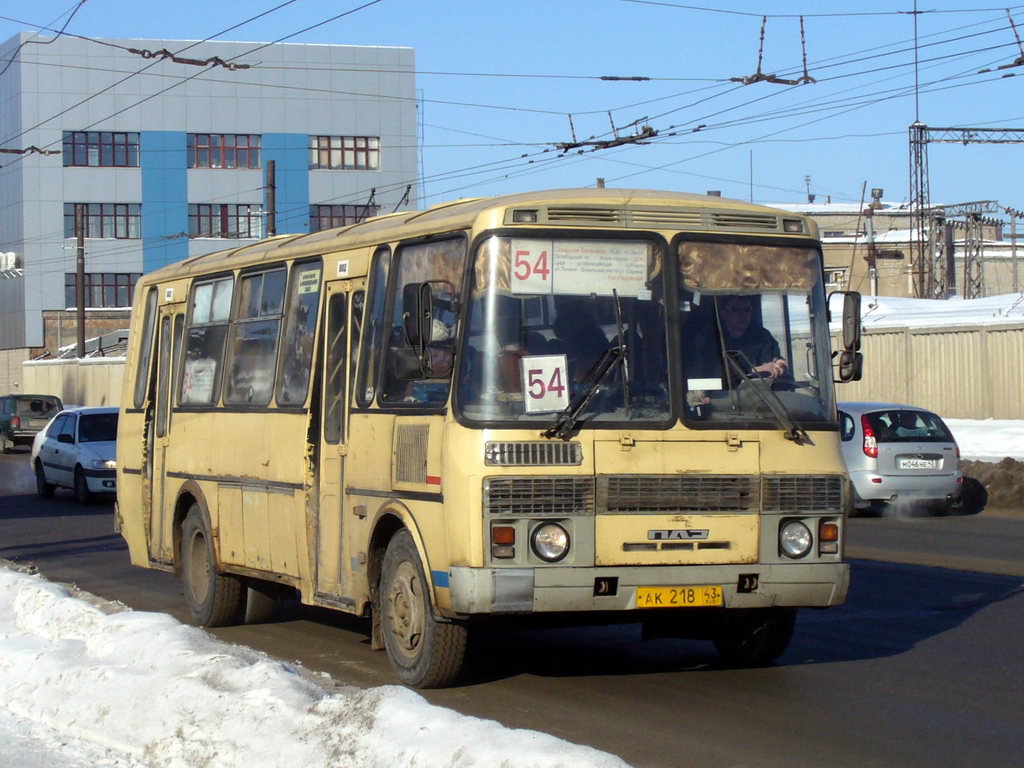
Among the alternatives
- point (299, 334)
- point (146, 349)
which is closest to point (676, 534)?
point (299, 334)

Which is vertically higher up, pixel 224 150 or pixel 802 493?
pixel 224 150

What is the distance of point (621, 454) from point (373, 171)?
70013mm

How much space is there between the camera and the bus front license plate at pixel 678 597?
777 centimetres

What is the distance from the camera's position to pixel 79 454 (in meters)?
24.9

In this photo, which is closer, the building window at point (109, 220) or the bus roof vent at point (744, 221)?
the bus roof vent at point (744, 221)

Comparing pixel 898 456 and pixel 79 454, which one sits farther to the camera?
pixel 79 454

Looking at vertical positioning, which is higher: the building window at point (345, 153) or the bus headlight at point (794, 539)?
the building window at point (345, 153)

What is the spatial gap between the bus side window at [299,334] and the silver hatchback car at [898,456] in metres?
11.5

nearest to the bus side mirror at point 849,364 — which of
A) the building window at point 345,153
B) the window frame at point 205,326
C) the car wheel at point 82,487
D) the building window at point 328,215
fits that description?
the window frame at point 205,326

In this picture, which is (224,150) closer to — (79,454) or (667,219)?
(79,454)

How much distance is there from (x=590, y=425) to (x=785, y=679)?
2.03 m

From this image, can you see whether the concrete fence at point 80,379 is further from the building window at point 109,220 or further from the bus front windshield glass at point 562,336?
the bus front windshield glass at point 562,336

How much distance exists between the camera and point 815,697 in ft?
26.3

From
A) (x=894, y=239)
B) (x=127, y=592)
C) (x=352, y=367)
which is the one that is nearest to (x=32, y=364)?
(x=894, y=239)
